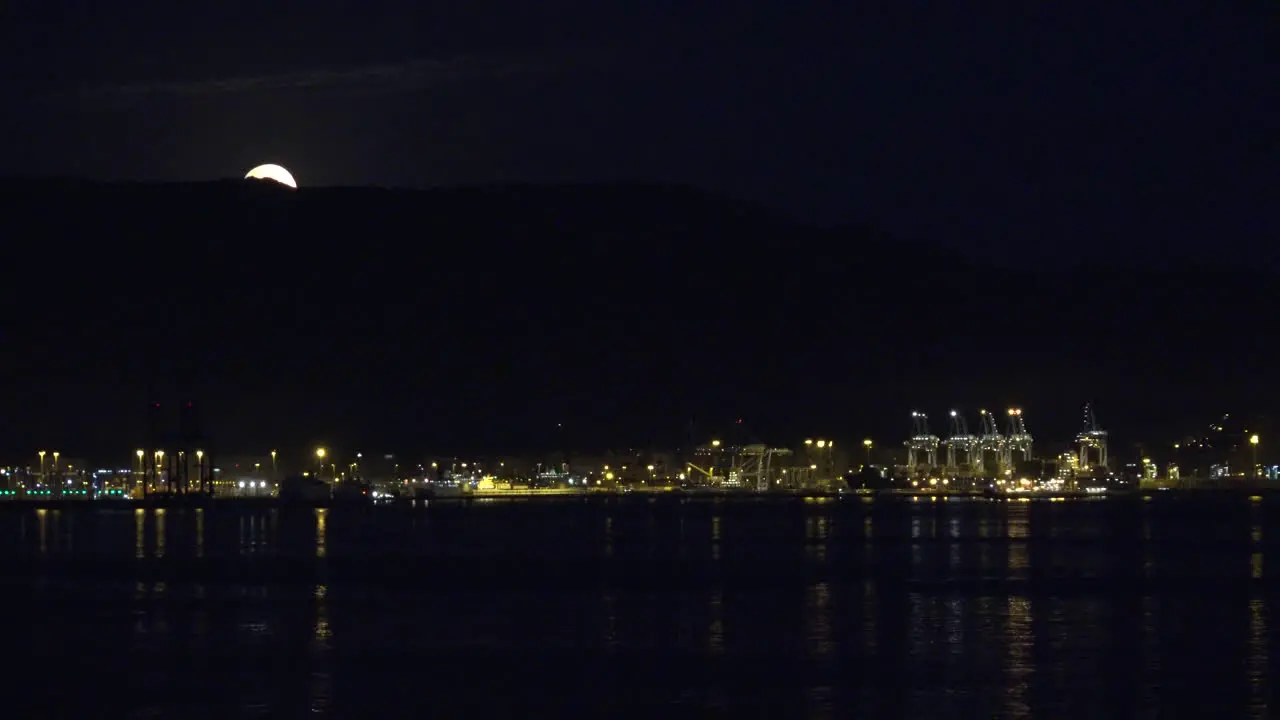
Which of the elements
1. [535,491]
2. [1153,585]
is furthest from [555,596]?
[535,491]

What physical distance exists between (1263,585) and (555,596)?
12770 millimetres

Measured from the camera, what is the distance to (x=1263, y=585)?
30812 mm

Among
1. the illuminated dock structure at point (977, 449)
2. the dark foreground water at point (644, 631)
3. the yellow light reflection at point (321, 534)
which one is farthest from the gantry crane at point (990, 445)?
the dark foreground water at point (644, 631)

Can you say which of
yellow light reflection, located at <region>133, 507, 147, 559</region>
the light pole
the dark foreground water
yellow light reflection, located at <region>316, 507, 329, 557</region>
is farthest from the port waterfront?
the dark foreground water

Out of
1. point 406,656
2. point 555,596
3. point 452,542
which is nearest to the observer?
point 406,656

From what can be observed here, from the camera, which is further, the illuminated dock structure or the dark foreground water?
the illuminated dock structure

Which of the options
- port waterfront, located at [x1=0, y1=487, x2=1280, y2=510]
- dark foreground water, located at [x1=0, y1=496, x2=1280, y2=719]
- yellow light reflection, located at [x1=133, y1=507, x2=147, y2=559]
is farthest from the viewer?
port waterfront, located at [x1=0, y1=487, x2=1280, y2=510]

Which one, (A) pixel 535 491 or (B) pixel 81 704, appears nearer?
(B) pixel 81 704

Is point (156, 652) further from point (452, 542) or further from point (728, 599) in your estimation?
point (452, 542)

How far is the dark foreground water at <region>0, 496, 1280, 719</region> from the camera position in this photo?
16.7 meters

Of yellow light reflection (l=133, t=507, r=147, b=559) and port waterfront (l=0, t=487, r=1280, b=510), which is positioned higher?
yellow light reflection (l=133, t=507, r=147, b=559)

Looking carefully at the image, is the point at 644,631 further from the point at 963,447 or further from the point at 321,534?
the point at 963,447

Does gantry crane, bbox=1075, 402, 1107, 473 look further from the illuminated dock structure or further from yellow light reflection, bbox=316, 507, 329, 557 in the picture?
yellow light reflection, bbox=316, 507, 329, 557

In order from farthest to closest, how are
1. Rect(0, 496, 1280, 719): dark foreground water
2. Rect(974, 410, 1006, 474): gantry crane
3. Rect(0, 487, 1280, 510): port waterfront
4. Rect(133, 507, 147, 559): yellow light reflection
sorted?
Rect(974, 410, 1006, 474): gantry crane → Rect(0, 487, 1280, 510): port waterfront → Rect(133, 507, 147, 559): yellow light reflection → Rect(0, 496, 1280, 719): dark foreground water
